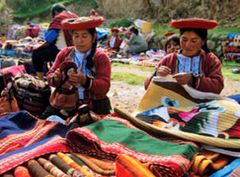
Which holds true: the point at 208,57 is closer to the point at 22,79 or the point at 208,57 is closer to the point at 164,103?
the point at 164,103

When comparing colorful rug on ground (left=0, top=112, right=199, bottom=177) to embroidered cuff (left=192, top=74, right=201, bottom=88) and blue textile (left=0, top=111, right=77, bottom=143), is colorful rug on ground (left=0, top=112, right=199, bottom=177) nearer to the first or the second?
blue textile (left=0, top=111, right=77, bottom=143)

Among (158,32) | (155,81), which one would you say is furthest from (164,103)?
(158,32)

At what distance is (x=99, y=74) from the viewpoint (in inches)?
133

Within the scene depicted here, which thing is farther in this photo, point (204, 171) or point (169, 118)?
point (169, 118)

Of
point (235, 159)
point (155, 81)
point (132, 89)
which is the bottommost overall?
point (132, 89)

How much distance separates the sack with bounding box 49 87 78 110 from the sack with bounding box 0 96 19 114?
13.9 inches

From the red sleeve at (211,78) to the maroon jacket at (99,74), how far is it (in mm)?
824

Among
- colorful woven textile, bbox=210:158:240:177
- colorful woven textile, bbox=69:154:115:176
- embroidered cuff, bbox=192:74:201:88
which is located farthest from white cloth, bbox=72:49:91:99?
colorful woven textile, bbox=210:158:240:177

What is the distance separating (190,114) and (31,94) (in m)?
1.60

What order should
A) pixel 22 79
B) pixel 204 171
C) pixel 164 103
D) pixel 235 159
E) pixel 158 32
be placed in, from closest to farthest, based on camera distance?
pixel 204 171, pixel 235 159, pixel 164 103, pixel 22 79, pixel 158 32

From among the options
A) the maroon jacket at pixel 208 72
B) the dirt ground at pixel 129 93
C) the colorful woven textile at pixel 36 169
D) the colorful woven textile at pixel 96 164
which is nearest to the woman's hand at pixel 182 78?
the maroon jacket at pixel 208 72

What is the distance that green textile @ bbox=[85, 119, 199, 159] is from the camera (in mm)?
1975

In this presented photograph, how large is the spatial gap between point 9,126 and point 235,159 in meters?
1.63

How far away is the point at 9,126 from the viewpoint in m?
2.76
